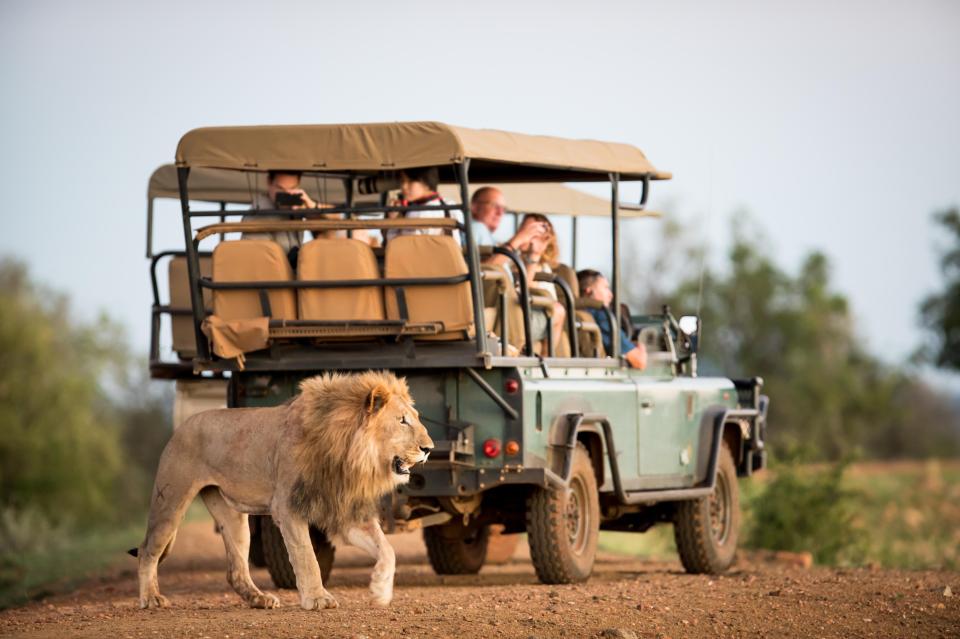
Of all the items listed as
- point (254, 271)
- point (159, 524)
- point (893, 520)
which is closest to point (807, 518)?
point (254, 271)

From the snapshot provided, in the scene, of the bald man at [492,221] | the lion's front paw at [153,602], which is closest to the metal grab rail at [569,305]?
the bald man at [492,221]

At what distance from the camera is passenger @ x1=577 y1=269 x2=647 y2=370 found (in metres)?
12.7

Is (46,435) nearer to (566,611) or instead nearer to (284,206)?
(284,206)

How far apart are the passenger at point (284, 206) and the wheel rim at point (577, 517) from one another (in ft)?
8.27

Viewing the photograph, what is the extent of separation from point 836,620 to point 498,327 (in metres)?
2.95

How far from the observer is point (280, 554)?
12.0 metres

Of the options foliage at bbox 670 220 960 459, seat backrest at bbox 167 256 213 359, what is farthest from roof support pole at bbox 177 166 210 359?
foliage at bbox 670 220 960 459

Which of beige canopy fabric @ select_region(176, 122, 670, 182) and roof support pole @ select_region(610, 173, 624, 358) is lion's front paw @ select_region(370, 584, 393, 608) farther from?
roof support pole @ select_region(610, 173, 624, 358)

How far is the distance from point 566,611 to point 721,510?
5.04 m

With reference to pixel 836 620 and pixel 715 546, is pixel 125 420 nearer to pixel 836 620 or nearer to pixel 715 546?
pixel 715 546

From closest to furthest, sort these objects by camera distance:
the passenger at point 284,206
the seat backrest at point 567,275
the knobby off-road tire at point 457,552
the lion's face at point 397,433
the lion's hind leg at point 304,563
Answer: the lion's hind leg at point 304,563
the lion's face at point 397,433
the passenger at point 284,206
the seat backrest at point 567,275
the knobby off-road tire at point 457,552

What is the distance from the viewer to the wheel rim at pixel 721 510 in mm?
14148

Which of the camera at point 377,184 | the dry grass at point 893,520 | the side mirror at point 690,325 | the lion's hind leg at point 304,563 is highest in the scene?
the camera at point 377,184

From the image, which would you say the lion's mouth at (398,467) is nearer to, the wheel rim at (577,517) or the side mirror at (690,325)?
the wheel rim at (577,517)
